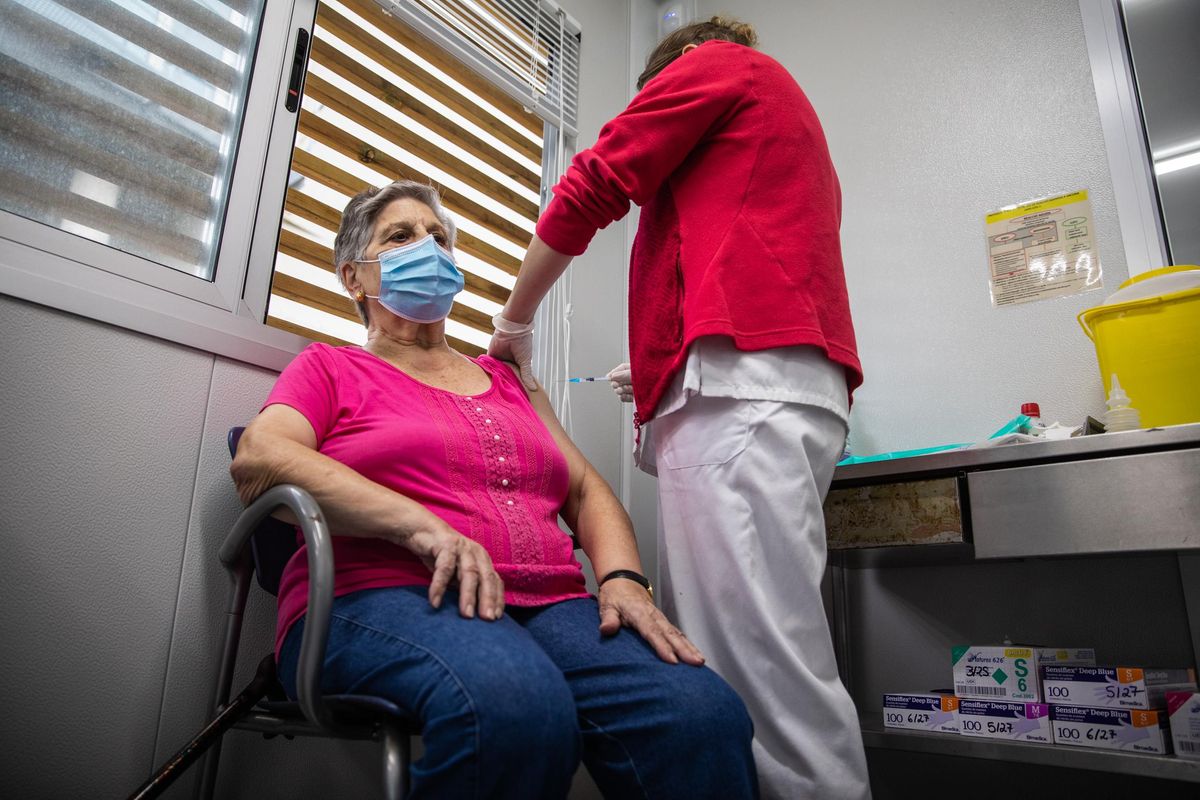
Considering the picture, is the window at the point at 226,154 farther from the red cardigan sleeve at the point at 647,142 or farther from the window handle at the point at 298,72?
the red cardigan sleeve at the point at 647,142

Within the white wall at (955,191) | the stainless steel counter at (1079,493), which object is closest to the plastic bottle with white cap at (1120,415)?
the stainless steel counter at (1079,493)

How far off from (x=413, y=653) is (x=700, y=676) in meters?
0.37

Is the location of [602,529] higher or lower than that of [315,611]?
higher

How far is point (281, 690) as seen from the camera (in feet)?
4.17

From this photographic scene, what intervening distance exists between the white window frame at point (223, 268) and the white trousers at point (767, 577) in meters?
0.93

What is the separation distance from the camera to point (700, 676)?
978 millimetres

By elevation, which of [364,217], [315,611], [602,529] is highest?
[364,217]

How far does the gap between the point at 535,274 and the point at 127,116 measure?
0.92 meters

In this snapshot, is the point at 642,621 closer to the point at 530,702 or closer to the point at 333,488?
the point at 530,702

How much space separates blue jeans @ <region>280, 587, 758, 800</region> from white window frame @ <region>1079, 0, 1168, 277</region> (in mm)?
1690

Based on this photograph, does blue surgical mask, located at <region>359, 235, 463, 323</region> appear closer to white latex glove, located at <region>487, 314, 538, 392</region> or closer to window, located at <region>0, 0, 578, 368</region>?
white latex glove, located at <region>487, 314, 538, 392</region>

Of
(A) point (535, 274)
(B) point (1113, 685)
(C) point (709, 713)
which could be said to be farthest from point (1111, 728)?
(A) point (535, 274)

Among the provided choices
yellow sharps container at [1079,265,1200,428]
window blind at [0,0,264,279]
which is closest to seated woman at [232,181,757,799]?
window blind at [0,0,264,279]

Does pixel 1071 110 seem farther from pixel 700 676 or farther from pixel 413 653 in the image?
pixel 413 653
